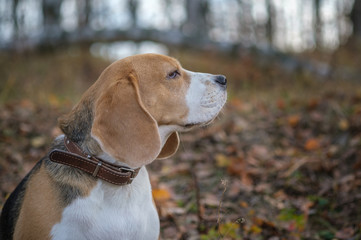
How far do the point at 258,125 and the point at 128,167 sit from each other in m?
4.13

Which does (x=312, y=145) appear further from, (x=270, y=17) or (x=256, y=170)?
(x=270, y=17)

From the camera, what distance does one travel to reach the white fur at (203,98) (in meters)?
3.00

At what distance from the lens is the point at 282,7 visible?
22.9 meters

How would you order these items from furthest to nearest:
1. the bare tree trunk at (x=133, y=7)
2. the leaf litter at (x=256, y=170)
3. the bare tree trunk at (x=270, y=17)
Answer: the bare tree trunk at (x=133, y=7) < the bare tree trunk at (x=270, y=17) < the leaf litter at (x=256, y=170)

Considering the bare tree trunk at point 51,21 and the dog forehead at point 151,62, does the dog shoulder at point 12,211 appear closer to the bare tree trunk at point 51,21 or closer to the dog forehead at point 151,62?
the dog forehead at point 151,62

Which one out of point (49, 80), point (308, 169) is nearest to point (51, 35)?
point (49, 80)

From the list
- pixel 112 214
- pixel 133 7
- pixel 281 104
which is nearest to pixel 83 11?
pixel 133 7

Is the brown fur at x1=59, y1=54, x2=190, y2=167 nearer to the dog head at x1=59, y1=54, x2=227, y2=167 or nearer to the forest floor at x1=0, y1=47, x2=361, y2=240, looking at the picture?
the dog head at x1=59, y1=54, x2=227, y2=167

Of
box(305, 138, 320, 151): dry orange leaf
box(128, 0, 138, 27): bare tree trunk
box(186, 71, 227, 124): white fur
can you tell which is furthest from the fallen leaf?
box(128, 0, 138, 27): bare tree trunk

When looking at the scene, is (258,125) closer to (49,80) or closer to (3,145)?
(3,145)

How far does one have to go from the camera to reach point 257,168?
16.4 feet

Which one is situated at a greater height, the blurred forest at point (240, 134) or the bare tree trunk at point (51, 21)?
the bare tree trunk at point (51, 21)

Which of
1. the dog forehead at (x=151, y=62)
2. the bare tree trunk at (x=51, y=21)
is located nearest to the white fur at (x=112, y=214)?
the dog forehead at (x=151, y=62)

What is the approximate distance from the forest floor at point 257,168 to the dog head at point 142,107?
2.28 feet
